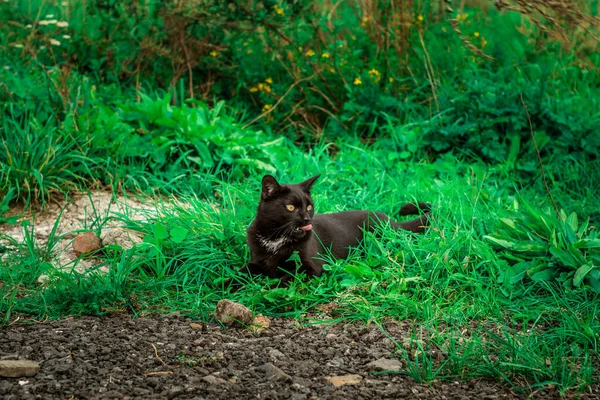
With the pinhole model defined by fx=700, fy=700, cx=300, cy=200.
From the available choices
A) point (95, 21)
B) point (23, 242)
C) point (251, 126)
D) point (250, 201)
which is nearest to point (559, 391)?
point (250, 201)

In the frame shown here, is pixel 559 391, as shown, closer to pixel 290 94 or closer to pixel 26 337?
pixel 26 337

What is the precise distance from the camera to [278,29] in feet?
24.3

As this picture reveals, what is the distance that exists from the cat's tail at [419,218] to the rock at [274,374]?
1910 mm

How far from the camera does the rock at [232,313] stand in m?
3.66

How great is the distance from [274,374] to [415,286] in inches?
54.7

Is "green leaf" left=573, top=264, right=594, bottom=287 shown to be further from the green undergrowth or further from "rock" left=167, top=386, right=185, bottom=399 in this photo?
"rock" left=167, top=386, right=185, bottom=399

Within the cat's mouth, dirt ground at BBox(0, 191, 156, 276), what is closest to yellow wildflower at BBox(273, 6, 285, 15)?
dirt ground at BBox(0, 191, 156, 276)

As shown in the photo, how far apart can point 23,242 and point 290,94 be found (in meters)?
3.36

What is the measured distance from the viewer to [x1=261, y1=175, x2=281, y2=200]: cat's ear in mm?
4242

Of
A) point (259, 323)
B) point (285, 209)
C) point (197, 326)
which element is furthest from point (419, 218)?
point (197, 326)

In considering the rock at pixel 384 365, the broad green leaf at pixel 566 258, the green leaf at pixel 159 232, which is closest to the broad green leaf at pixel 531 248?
the broad green leaf at pixel 566 258

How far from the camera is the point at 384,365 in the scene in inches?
125

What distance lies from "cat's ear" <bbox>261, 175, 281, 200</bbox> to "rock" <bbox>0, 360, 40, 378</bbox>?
69.9 inches

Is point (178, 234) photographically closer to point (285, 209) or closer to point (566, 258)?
point (285, 209)
